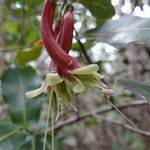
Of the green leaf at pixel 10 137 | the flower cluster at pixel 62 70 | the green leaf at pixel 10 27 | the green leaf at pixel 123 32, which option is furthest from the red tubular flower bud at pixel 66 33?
the green leaf at pixel 10 27

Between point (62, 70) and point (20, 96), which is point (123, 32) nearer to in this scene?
point (62, 70)

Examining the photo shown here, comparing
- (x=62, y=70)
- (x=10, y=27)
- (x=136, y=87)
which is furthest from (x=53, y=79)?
(x=10, y=27)

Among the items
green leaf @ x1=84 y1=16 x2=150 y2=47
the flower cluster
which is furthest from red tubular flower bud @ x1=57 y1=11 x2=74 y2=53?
green leaf @ x1=84 y1=16 x2=150 y2=47

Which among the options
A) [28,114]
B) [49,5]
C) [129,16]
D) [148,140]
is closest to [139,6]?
[129,16]

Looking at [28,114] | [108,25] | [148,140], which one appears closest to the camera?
[108,25]

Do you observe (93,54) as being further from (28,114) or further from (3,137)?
(3,137)

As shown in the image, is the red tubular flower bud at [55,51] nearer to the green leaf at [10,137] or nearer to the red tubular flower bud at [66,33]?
the red tubular flower bud at [66,33]

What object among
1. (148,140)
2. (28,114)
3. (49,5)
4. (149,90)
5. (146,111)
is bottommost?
(148,140)
